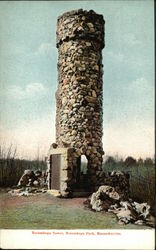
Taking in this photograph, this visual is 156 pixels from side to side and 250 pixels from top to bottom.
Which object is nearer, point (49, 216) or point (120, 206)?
point (49, 216)

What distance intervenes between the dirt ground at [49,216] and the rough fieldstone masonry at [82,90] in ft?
5.17

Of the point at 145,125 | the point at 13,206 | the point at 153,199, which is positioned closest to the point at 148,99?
the point at 145,125

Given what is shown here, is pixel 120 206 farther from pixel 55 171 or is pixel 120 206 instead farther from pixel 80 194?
pixel 55 171

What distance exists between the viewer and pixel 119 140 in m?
6.89

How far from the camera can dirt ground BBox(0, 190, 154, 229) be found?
5.63 m

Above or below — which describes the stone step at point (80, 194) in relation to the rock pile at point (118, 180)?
below

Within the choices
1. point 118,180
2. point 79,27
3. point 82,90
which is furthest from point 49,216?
point 79,27

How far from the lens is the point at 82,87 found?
7.98m

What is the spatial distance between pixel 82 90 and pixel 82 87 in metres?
0.07

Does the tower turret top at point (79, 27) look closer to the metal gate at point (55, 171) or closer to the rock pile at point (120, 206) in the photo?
the metal gate at point (55, 171)

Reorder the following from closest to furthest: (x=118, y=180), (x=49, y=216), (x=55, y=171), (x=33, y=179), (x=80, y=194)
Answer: (x=49, y=216)
(x=80, y=194)
(x=55, y=171)
(x=118, y=180)
(x=33, y=179)

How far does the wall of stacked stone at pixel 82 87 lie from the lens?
7.95m

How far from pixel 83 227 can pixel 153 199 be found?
1.44 m

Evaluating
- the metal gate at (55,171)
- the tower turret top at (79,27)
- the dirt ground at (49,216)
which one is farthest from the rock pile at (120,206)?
the tower turret top at (79,27)
